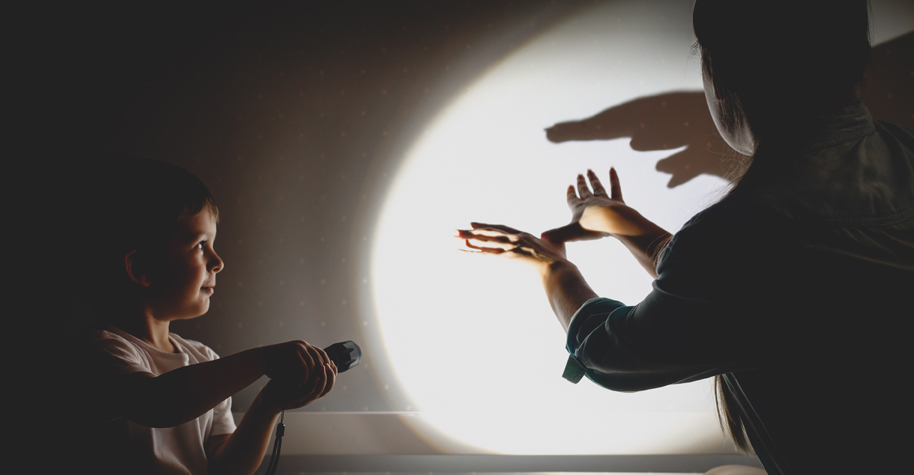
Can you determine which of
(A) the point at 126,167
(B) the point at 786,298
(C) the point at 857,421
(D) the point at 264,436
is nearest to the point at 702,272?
(B) the point at 786,298

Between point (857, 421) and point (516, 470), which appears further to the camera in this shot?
point (516, 470)

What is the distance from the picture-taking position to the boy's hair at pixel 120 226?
20.7 inches

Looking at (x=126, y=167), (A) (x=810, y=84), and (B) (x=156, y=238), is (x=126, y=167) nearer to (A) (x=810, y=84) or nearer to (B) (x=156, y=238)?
(B) (x=156, y=238)

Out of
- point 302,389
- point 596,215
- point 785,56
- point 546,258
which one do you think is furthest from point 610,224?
point 302,389

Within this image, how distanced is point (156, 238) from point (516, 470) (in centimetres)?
68

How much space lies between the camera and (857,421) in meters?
0.33

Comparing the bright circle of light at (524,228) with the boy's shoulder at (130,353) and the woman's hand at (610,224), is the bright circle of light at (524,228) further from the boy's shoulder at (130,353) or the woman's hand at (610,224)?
the boy's shoulder at (130,353)

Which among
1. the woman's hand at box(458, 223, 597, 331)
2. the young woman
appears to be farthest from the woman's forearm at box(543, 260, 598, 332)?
the young woman

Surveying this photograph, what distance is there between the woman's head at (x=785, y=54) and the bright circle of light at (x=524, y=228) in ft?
1.17

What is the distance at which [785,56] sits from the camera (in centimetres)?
36

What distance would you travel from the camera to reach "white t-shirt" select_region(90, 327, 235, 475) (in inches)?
19.3

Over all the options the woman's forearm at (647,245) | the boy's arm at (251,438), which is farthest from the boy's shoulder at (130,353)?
the woman's forearm at (647,245)

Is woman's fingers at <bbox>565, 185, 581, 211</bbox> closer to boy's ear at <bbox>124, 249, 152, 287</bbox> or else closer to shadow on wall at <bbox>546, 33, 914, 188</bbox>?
shadow on wall at <bbox>546, 33, 914, 188</bbox>

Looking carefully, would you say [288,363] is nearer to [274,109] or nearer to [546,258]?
[546,258]
